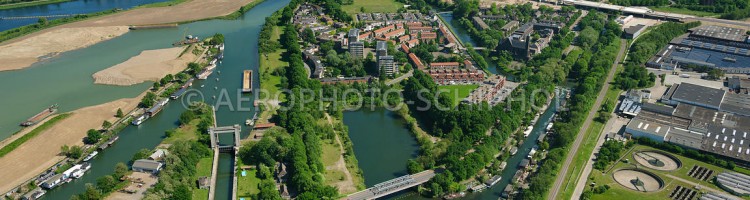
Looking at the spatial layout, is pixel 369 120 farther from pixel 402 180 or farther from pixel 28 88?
pixel 28 88

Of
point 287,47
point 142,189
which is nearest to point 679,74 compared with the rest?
point 287,47

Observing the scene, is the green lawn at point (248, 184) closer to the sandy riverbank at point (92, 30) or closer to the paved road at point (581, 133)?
the paved road at point (581, 133)

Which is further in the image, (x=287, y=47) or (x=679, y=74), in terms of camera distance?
(x=287, y=47)

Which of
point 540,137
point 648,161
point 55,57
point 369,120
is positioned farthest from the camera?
point 55,57

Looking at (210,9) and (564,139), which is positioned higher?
(210,9)

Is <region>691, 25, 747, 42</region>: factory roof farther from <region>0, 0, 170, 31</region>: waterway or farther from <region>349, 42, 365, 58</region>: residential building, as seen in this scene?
<region>0, 0, 170, 31</region>: waterway

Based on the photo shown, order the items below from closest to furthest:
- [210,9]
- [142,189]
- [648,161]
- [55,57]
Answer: [142,189] < [648,161] < [55,57] < [210,9]

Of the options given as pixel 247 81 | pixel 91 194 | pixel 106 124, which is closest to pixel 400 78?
pixel 247 81
